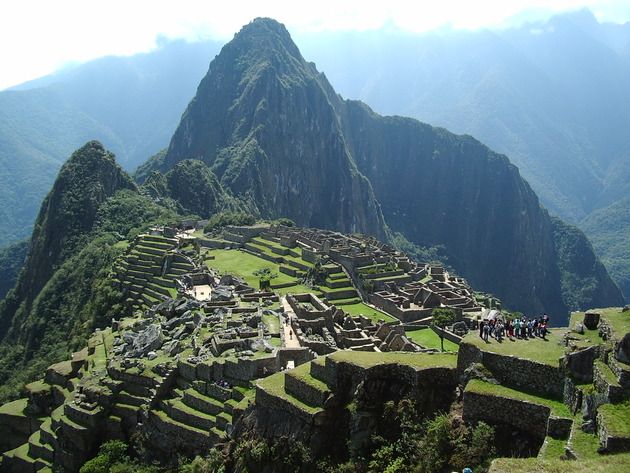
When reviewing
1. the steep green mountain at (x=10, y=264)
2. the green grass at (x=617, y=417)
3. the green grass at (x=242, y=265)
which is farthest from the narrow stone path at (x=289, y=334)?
the steep green mountain at (x=10, y=264)

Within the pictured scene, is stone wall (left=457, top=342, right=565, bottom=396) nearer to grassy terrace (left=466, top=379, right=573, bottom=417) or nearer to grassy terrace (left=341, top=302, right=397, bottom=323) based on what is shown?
grassy terrace (left=466, top=379, right=573, bottom=417)

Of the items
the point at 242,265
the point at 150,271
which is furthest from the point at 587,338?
the point at 242,265

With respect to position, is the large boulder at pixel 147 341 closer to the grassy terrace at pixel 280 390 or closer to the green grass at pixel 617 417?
the grassy terrace at pixel 280 390

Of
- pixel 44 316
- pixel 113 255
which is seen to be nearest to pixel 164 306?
pixel 113 255

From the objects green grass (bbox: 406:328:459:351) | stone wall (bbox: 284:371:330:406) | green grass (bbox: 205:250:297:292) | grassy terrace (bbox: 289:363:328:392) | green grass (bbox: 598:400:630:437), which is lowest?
green grass (bbox: 205:250:297:292)

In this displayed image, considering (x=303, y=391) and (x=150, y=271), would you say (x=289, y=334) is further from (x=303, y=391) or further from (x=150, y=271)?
(x=150, y=271)

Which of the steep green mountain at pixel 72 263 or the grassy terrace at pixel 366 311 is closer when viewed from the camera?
the grassy terrace at pixel 366 311

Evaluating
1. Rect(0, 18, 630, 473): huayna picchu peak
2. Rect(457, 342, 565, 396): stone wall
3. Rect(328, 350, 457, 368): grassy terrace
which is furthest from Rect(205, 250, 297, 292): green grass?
Rect(457, 342, 565, 396): stone wall
